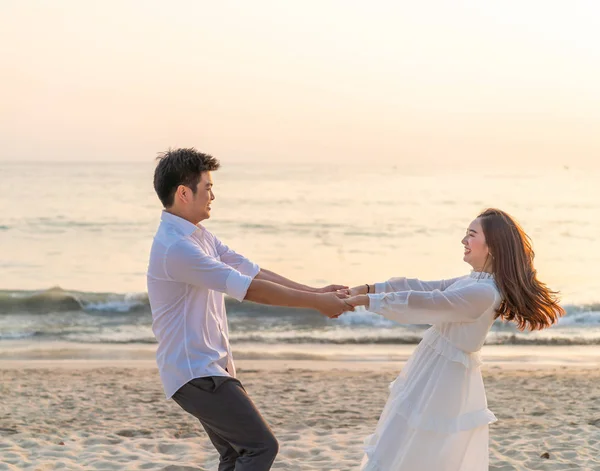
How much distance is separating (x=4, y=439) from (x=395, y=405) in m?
4.41

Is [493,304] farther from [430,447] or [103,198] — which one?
[103,198]

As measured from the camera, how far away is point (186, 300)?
12.9 ft

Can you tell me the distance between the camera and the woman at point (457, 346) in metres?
4.14

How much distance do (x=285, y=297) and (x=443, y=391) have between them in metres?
0.94

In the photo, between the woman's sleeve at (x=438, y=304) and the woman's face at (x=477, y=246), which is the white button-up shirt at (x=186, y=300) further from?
the woman's face at (x=477, y=246)

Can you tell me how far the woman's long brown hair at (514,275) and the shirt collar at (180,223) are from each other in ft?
4.90

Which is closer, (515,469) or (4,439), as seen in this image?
(515,469)

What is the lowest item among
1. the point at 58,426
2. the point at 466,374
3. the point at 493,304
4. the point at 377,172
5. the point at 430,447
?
the point at 58,426

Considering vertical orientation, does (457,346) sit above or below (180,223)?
below

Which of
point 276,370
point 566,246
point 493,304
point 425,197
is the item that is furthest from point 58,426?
point 425,197

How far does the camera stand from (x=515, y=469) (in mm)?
6242

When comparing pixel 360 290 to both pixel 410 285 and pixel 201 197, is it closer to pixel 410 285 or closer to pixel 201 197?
pixel 410 285

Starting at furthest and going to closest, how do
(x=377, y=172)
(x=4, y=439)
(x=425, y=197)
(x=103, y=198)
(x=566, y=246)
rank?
1. (x=377, y=172)
2. (x=425, y=197)
3. (x=103, y=198)
4. (x=566, y=246)
5. (x=4, y=439)

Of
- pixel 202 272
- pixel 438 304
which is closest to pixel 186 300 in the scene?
pixel 202 272
